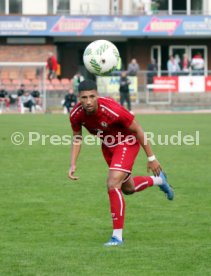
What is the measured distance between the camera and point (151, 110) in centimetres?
4244

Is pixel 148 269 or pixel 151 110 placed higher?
pixel 148 269

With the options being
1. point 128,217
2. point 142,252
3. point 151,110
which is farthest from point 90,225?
point 151,110

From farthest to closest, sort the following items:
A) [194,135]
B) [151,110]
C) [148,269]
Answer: [151,110] → [194,135] → [148,269]

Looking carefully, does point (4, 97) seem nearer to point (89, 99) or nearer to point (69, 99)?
point (69, 99)

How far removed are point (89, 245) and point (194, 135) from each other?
Answer: 15.8m

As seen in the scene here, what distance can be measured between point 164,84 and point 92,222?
109 feet

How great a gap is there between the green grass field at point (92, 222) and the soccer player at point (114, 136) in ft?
1.25

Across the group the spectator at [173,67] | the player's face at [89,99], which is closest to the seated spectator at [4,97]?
the spectator at [173,67]

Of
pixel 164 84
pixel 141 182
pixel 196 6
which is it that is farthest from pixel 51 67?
pixel 141 182

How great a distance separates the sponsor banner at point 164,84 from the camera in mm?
43062

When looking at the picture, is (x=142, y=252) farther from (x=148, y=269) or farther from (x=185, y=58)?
(x=185, y=58)

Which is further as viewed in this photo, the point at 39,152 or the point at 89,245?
the point at 39,152

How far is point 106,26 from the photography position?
48.0 metres

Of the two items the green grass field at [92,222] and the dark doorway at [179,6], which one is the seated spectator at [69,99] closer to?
the dark doorway at [179,6]
